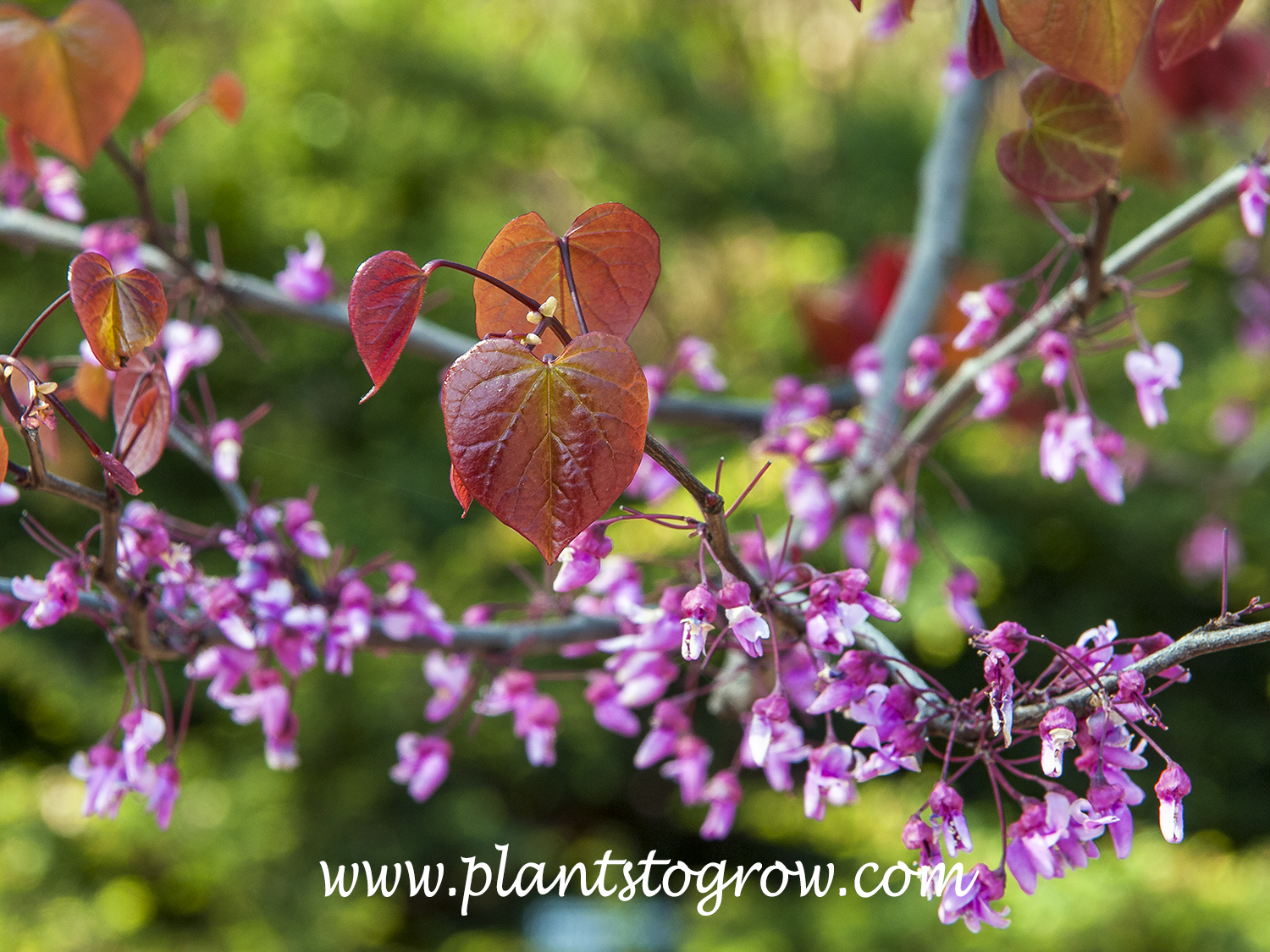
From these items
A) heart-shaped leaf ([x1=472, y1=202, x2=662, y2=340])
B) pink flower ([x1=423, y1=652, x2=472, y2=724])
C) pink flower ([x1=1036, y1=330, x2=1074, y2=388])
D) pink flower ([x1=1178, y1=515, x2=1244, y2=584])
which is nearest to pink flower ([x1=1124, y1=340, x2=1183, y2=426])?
pink flower ([x1=1036, y1=330, x2=1074, y2=388])


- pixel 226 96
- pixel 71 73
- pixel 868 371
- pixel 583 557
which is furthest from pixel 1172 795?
pixel 226 96

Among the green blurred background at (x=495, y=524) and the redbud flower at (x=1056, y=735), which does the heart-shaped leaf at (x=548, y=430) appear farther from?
the green blurred background at (x=495, y=524)

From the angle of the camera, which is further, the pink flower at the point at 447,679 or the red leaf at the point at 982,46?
the pink flower at the point at 447,679

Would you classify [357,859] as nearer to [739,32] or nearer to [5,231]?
[5,231]

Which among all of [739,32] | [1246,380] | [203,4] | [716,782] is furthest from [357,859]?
[739,32]

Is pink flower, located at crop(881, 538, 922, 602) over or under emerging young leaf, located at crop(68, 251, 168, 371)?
over

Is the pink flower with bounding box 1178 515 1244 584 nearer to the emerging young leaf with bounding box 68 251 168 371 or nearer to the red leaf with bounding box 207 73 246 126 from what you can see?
the red leaf with bounding box 207 73 246 126

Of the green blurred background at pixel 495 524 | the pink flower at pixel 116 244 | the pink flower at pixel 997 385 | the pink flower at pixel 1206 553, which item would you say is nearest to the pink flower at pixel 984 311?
the pink flower at pixel 997 385

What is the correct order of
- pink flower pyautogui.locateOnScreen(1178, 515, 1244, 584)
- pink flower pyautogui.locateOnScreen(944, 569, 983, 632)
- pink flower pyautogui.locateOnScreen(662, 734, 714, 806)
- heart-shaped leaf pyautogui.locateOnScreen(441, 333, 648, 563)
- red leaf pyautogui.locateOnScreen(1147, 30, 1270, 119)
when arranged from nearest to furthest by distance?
heart-shaped leaf pyautogui.locateOnScreen(441, 333, 648, 563)
pink flower pyautogui.locateOnScreen(662, 734, 714, 806)
pink flower pyautogui.locateOnScreen(944, 569, 983, 632)
red leaf pyautogui.locateOnScreen(1147, 30, 1270, 119)
pink flower pyautogui.locateOnScreen(1178, 515, 1244, 584)
